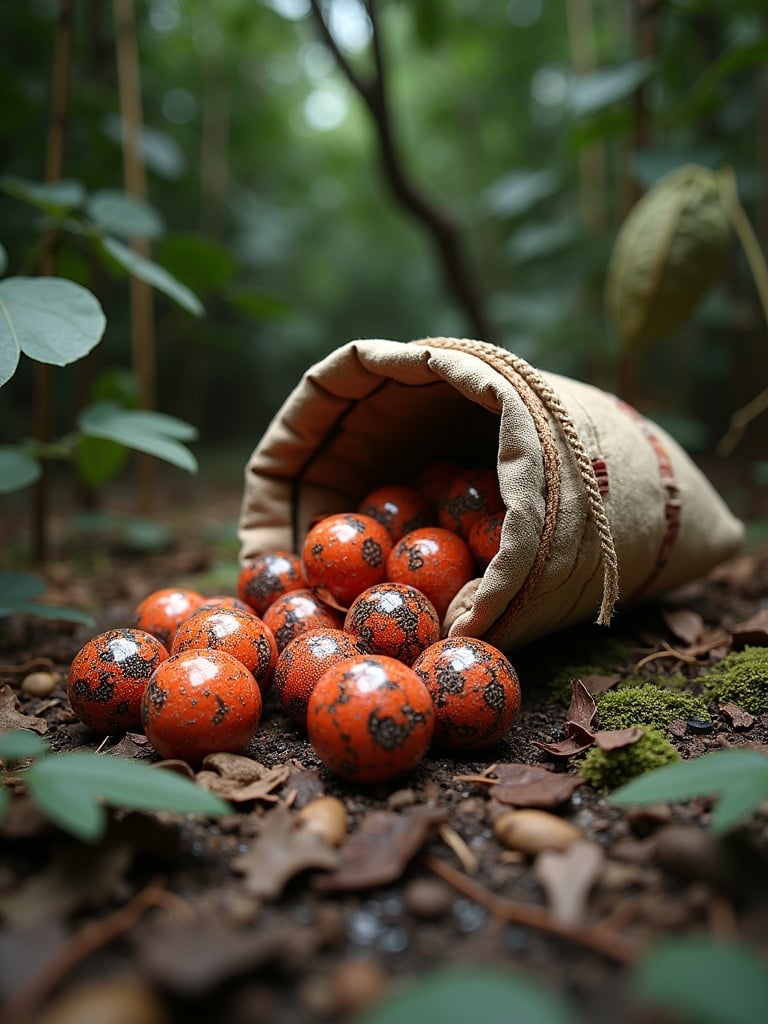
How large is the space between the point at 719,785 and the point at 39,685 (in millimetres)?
1200

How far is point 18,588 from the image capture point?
1.49 meters

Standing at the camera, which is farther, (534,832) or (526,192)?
(526,192)

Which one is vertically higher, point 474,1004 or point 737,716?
point 474,1004

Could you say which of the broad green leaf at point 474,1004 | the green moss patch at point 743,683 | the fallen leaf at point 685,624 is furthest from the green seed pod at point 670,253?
the broad green leaf at point 474,1004

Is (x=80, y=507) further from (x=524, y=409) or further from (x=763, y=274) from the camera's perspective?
(x=763, y=274)

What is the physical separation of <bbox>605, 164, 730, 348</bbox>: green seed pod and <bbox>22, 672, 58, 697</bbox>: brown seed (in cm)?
174

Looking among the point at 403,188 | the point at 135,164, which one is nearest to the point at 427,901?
the point at 135,164

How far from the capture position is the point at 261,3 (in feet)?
11.8

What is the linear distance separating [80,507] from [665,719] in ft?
8.47

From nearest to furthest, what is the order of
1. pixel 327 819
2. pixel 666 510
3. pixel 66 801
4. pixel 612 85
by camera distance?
1. pixel 66 801
2. pixel 327 819
3. pixel 666 510
4. pixel 612 85

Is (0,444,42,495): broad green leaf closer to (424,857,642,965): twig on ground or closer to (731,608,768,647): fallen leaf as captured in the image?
(424,857,642,965): twig on ground

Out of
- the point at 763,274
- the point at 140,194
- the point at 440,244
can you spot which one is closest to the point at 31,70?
the point at 140,194

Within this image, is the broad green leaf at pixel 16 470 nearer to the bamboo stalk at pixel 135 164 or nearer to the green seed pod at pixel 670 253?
the bamboo stalk at pixel 135 164

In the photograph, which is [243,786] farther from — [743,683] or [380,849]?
[743,683]
